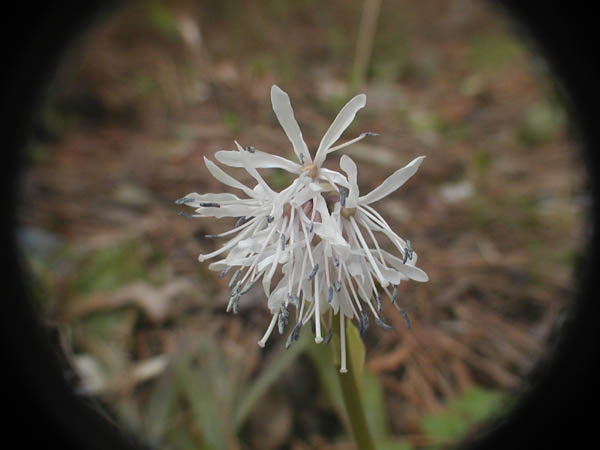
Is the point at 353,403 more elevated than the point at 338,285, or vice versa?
the point at 338,285

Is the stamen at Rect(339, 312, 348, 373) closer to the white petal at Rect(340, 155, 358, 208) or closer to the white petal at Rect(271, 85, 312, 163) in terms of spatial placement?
the white petal at Rect(340, 155, 358, 208)

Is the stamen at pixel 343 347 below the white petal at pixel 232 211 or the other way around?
below

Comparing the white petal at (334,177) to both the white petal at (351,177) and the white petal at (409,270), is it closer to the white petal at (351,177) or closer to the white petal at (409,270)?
the white petal at (351,177)

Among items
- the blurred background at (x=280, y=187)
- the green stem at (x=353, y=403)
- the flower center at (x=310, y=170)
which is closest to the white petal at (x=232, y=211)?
the flower center at (x=310, y=170)

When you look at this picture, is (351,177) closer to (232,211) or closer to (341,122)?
(341,122)

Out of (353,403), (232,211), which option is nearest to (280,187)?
(232,211)

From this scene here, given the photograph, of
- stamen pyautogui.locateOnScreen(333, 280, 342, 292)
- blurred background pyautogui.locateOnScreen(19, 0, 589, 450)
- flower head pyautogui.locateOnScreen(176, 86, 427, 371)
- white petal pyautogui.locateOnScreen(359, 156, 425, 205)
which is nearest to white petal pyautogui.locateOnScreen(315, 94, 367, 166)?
flower head pyautogui.locateOnScreen(176, 86, 427, 371)

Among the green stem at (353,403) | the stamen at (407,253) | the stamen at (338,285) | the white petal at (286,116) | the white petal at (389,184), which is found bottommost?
the green stem at (353,403)

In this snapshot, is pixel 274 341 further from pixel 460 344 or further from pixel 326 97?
pixel 326 97

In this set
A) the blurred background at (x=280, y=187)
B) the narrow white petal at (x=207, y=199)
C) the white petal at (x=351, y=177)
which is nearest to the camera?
the white petal at (x=351, y=177)
